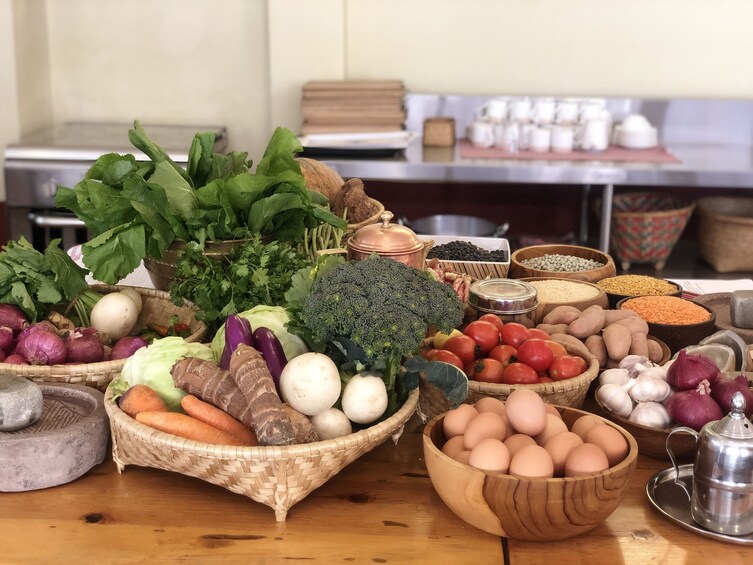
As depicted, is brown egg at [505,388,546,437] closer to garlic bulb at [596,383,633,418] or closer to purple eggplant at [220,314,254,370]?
garlic bulb at [596,383,633,418]

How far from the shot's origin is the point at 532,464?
1.38m

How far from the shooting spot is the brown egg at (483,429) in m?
1.46

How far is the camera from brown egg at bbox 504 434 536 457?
4.74 feet

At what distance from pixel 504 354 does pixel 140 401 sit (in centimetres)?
71

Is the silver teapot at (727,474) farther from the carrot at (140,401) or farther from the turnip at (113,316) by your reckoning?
the turnip at (113,316)

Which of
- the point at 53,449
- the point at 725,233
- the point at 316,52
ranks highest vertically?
the point at 316,52

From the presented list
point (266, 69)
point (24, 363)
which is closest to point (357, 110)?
point (266, 69)

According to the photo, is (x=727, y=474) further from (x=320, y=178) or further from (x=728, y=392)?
(x=320, y=178)

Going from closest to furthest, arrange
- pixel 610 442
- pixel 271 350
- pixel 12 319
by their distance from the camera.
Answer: pixel 610 442
pixel 271 350
pixel 12 319

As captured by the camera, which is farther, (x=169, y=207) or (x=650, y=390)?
(x=169, y=207)

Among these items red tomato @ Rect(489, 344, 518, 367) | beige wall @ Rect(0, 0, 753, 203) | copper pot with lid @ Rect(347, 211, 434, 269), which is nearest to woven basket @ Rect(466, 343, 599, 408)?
red tomato @ Rect(489, 344, 518, 367)

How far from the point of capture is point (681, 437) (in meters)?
1.65

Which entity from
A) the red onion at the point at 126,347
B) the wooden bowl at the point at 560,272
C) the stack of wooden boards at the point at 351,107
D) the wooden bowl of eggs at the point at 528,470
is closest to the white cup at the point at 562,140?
the stack of wooden boards at the point at 351,107

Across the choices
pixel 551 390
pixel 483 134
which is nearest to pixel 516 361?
pixel 551 390
